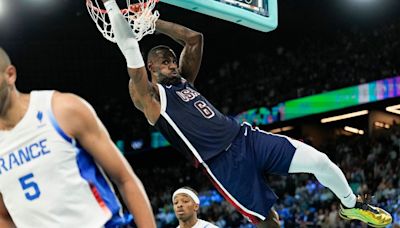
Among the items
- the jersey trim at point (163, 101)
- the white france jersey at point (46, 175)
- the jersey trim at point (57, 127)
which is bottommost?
the jersey trim at point (163, 101)

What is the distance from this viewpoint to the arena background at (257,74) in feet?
51.4

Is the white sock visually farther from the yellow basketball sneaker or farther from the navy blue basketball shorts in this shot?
the yellow basketball sneaker

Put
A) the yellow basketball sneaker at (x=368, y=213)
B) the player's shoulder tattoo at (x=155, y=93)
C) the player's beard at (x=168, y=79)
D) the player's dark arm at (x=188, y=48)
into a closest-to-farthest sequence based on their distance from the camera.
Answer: the player's shoulder tattoo at (x=155, y=93)
the player's beard at (x=168, y=79)
the yellow basketball sneaker at (x=368, y=213)
the player's dark arm at (x=188, y=48)

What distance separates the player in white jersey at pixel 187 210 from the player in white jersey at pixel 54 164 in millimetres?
4419

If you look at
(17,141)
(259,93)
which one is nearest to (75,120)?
(17,141)

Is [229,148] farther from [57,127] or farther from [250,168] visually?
[57,127]

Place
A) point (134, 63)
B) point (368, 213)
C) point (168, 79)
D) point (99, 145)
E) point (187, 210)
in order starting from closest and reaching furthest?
point (99, 145), point (134, 63), point (168, 79), point (368, 213), point (187, 210)

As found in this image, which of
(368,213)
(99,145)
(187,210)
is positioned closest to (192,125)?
(368,213)

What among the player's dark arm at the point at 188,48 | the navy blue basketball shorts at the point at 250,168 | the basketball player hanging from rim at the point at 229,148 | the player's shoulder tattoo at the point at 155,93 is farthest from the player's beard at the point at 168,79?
the navy blue basketball shorts at the point at 250,168

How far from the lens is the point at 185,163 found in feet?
73.7

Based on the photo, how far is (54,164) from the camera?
284 centimetres

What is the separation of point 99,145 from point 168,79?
9.08ft

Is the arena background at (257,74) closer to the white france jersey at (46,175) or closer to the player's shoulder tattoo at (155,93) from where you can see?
the player's shoulder tattoo at (155,93)

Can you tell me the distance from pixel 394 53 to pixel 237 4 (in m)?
12.4
